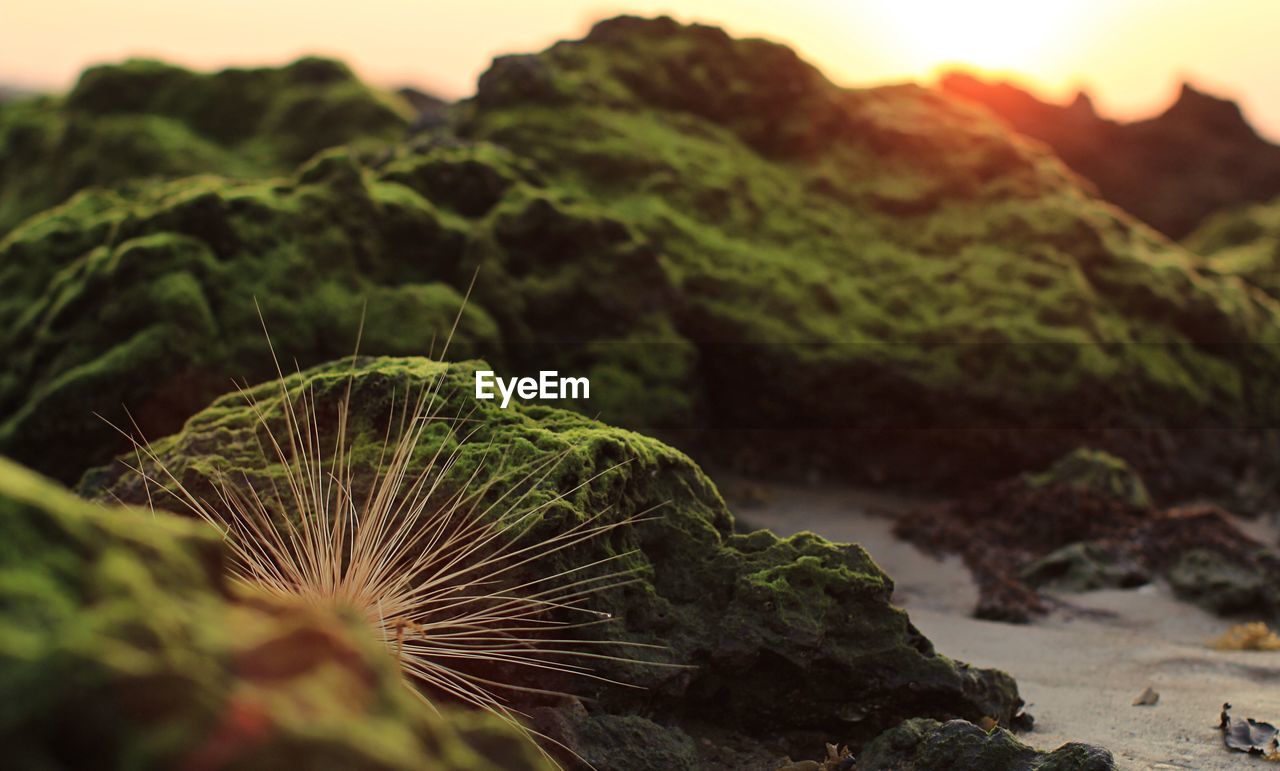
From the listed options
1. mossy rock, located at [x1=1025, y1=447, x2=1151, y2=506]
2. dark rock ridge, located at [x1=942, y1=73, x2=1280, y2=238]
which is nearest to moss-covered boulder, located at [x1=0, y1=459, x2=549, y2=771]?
mossy rock, located at [x1=1025, y1=447, x2=1151, y2=506]

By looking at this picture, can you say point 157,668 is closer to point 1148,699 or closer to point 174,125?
point 1148,699

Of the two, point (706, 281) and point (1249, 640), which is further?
point (706, 281)

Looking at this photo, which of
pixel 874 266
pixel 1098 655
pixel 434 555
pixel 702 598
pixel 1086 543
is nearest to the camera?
pixel 434 555

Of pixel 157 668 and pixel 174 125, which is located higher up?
pixel 174 125

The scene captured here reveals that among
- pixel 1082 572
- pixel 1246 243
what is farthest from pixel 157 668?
pixel 1246 243

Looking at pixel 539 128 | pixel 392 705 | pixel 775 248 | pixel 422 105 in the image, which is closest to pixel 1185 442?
pixel 775 248

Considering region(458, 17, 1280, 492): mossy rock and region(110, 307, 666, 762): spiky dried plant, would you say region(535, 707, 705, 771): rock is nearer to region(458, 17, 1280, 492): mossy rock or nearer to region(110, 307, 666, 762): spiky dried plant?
region(110, 307, 666, 762): spiky dried plant
